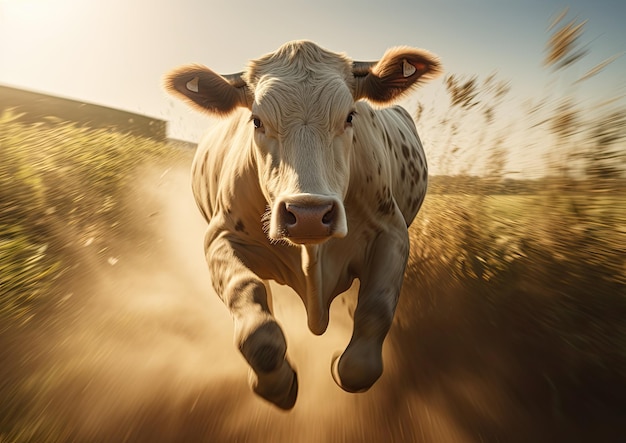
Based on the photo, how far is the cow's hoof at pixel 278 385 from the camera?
2205 mm

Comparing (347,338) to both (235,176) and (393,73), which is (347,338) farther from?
(393,73)

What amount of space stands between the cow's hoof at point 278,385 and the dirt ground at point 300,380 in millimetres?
1063

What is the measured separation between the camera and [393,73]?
110 inches

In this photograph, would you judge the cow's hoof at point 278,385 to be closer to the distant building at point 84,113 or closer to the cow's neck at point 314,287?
the cow's neck at point 314,287

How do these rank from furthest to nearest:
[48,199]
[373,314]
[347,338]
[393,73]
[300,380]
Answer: [48,199] < [347,338] < [300,380] < [393,73] < [373,314]

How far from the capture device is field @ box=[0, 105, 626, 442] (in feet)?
10.2

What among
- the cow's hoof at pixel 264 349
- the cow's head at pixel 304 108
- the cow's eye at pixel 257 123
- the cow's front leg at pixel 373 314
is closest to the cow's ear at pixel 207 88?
the cow's head at pixel 304 108

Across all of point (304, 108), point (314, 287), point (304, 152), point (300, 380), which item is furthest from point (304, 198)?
point (300, 380)

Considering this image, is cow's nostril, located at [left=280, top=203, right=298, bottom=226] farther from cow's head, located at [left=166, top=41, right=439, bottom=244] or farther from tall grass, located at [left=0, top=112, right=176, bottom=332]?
tall grass, located at [left=0, top=112, right=176, bottom=332]

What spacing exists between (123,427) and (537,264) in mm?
3447

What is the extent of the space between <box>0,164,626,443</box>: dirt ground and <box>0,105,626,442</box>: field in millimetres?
13

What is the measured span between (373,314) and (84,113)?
1245cm

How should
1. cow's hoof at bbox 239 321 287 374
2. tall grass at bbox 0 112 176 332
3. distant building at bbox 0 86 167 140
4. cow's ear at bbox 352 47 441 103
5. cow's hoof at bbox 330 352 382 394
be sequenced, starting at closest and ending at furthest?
cow's hoof at bbox 239 321 287 374, cow's hoof at bbox 330 352 382 394, cow's ear at bbox 352 47 441 103, tall grass at bbox 0 112 176 332, distant building at bbox 0 86 167 140

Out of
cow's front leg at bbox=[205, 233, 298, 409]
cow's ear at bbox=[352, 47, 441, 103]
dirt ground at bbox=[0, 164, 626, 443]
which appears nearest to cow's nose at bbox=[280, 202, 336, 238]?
cow's front leg at bbox=[205, 233, 298, 409]
